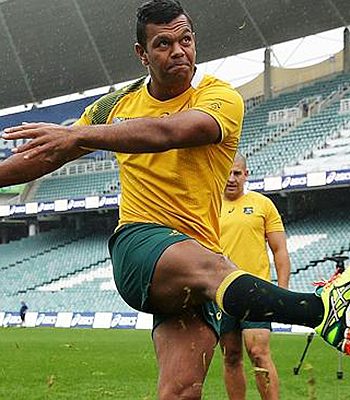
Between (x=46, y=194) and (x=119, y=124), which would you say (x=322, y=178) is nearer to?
(x=46, y=194)

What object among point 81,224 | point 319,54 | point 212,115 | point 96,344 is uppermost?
point 212,115

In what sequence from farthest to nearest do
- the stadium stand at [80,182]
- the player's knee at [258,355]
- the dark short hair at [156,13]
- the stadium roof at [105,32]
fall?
the stadium stand at [80,182] < the stadium roof at [105,32] < the player's knee at [258,355] < the dark short hair at [156,13]

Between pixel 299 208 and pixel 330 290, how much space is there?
95.1 feet

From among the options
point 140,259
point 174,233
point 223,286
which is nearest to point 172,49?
point 174,233

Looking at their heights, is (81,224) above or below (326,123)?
below

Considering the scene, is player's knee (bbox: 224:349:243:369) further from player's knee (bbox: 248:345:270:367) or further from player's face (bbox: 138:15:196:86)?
player's face (bbox: 138:15:196:86)

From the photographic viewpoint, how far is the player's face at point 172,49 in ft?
11.6

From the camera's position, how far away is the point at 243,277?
330 cm

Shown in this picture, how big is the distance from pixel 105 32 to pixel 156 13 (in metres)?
31.4

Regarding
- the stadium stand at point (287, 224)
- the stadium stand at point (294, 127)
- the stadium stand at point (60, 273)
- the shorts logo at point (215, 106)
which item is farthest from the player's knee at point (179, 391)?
the stadium stand at point (294, 127)

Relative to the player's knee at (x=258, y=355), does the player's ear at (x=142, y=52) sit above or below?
above

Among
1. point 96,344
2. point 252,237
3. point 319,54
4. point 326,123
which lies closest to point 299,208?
point 326,123

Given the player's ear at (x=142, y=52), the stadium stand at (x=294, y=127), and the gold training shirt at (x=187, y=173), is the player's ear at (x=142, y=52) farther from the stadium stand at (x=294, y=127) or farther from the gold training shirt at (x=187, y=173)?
the stadium stand at (x=294, y=127)

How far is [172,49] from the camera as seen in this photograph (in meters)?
3.55
